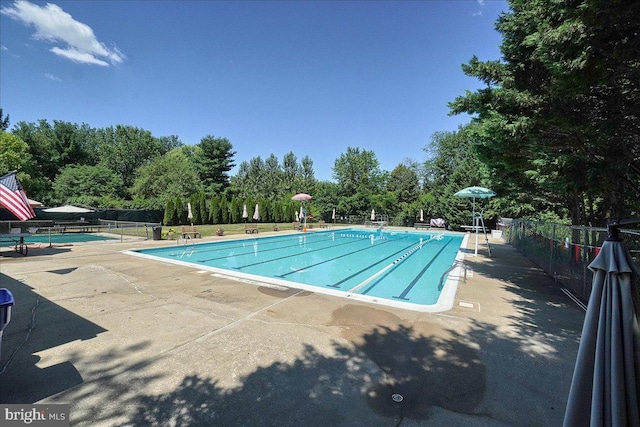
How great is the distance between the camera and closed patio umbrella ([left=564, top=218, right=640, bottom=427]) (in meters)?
1.33

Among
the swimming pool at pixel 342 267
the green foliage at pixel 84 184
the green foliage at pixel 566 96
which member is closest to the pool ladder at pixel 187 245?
the swimming pool at pixel 342 267

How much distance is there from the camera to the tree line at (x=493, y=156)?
12.8 feet

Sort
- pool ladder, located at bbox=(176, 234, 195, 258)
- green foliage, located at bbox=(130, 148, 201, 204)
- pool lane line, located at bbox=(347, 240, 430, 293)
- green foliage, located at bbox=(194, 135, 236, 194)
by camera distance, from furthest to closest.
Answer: green foliage, located at bbox=(194, 135, 236, 194), green foliage, located at bbox=(130, 148, 201, 204), pool ladder, located at bbox=(176, 234, 195, 258), pool lane line, located at bbox=(347, 240, 430, 293)

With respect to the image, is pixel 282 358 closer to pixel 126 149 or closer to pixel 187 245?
pixel 187 245

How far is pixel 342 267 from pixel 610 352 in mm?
10183

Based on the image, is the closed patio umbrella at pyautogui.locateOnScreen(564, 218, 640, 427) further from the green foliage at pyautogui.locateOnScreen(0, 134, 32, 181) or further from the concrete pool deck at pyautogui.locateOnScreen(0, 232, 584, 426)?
the green foliage at pyautogui.locateOnScreen(0, 134, 32, 181)

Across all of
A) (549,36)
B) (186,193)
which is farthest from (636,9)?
(186,193)

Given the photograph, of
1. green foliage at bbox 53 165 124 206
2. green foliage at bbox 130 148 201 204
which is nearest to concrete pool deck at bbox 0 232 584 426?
green foliage at bbox 130 148 201 204

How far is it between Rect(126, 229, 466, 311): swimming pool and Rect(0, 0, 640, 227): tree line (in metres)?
3.78

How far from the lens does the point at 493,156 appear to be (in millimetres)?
7273

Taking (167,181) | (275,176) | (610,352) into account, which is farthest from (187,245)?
(275,176)

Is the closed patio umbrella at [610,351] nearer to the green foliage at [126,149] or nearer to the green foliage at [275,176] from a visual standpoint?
the green foliage at [275,176]

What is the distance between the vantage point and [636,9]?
2.93 meters

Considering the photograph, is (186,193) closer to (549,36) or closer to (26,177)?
(26,177)
